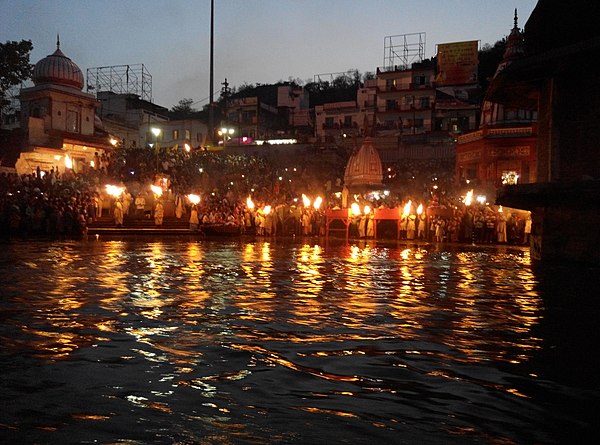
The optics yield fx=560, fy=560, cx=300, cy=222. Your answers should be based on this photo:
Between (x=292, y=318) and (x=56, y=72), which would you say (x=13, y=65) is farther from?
(x=292, y=318)

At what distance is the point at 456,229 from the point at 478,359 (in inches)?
995

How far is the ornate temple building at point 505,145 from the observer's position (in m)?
40.5

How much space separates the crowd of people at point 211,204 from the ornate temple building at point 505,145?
299cm

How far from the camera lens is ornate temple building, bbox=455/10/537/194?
40531mm

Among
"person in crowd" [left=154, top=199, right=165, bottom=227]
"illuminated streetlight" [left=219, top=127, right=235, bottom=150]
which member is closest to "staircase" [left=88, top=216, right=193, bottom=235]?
"person in crowd" [left=154, top=199, right=165, bottom=227]

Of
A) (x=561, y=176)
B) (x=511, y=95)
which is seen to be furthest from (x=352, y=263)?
(x=511, y=95)

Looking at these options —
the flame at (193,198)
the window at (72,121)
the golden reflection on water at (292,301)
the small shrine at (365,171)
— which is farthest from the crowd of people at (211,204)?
the golden reflection on water at (292,301)

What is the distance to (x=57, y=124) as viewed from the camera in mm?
44500

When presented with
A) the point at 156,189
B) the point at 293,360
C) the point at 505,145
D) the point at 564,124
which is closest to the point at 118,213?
the point at 156,189

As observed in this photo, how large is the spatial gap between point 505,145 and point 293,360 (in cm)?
3880

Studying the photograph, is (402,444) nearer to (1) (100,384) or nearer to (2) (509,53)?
(1) (100,384)

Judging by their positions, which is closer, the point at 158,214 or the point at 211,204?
the point at 158,214

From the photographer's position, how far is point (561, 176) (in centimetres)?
1750

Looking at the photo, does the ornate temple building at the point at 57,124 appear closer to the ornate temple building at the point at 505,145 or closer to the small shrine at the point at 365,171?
the small shrine at the point at 365,171
